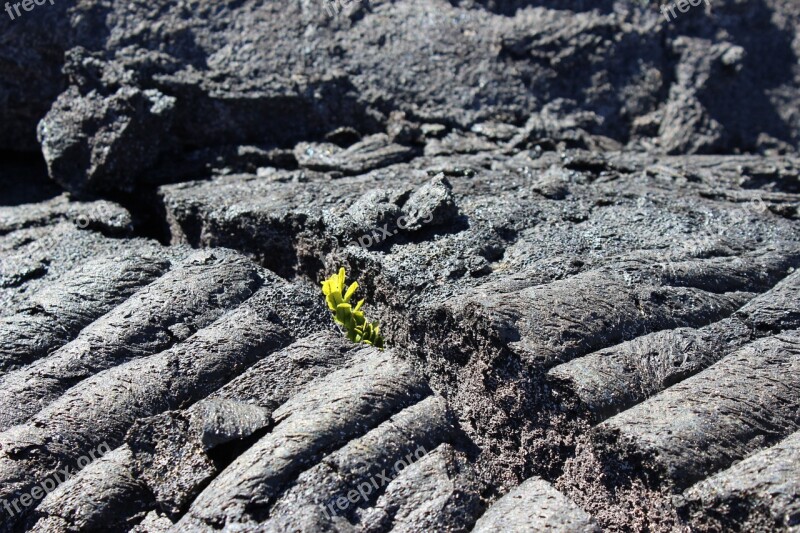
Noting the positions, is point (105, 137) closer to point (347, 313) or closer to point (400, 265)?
point (347, 313)

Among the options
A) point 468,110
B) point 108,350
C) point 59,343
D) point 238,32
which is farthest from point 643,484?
point 238,32

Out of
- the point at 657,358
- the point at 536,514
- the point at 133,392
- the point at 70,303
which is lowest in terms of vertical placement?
the point at 536,514

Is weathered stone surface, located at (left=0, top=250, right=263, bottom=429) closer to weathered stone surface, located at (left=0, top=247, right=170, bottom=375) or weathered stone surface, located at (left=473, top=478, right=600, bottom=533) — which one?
weathered stone surface, located at (left=0, top=247, right=170, bottom=375)

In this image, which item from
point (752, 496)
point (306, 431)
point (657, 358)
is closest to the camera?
point (752, 496)

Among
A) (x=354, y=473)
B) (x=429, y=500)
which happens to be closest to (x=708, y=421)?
→ (x=429, y=500)

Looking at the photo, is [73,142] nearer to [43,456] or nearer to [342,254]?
[342,254]

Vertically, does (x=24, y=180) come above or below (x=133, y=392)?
above

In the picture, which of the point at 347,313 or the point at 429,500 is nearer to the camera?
the point at 429,500
